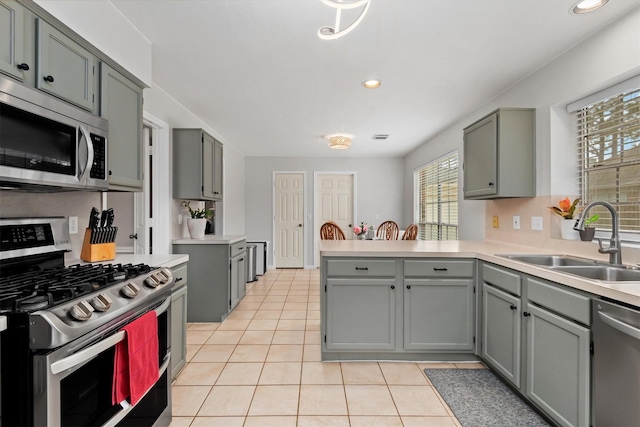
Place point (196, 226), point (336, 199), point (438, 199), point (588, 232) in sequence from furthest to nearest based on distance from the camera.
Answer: point (336, 199) < point (438, 199) < point (196, 226) < point (588, 232)

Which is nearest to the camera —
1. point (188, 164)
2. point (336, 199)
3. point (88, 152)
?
point (88, 152)

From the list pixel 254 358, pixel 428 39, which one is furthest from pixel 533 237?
pixel 254 358

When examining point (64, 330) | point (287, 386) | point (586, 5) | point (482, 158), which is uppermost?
point (586, 5)

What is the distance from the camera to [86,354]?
116 centimetres

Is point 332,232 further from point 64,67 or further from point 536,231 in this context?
point 64,67

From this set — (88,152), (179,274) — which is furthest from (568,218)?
(88,152)

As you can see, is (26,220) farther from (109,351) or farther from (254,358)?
(254,358)

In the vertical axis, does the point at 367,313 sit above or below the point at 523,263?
below

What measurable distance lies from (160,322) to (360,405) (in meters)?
1.30

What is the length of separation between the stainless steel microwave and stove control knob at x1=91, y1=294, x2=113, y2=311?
1.90ft

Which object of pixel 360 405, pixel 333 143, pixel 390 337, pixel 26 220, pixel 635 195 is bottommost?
pixel 360 405

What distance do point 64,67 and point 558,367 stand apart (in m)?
2.92

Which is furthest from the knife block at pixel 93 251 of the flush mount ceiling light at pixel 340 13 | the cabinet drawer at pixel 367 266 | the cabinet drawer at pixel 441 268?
the cabinet drawer at pixel 441 268

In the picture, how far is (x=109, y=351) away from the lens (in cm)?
131
